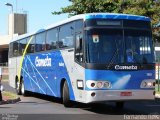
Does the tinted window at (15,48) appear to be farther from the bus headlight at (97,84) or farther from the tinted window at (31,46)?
the bus headlight at (97,84)

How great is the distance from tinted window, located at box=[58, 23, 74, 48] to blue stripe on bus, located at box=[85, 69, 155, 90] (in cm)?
230

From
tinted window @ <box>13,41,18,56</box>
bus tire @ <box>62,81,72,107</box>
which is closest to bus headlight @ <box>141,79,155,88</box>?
bus tire @ <box>62,81,72,107</box>

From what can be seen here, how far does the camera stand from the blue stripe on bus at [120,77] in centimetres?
1546

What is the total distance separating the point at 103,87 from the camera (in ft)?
50.8

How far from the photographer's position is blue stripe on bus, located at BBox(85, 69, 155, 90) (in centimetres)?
1546

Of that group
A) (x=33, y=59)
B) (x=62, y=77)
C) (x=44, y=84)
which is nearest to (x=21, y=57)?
(x=33, y=59)

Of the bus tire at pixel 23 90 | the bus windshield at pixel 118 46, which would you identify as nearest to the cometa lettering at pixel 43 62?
the bus tire at pixel 23 90

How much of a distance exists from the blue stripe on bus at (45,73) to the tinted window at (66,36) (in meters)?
0.49

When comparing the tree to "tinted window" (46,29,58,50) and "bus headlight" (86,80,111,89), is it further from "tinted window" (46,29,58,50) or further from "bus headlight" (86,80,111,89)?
"bus headlight" (86,80,111,89)

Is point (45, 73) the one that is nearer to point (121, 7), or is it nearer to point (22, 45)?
point (22, 45)

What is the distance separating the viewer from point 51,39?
20234 millimetres

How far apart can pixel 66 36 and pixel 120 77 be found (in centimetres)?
338

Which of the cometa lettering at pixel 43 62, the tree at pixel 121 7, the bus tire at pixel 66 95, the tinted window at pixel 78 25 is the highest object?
the tree at pixel 121 7

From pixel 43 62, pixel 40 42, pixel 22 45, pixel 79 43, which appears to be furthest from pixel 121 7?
pixel 79 43
